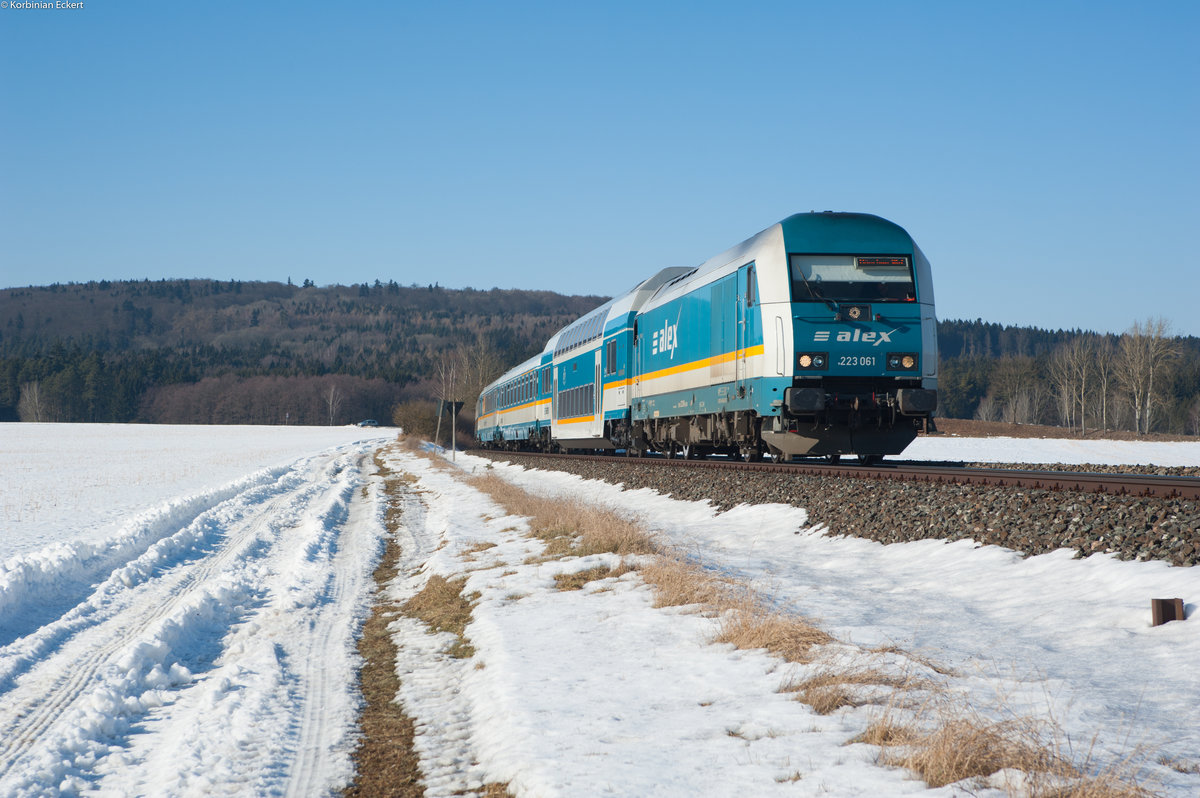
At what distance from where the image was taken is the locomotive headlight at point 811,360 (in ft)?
45.7

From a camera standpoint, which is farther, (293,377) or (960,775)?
(293,377)

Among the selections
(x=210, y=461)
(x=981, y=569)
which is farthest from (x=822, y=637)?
(x=210, y=461)

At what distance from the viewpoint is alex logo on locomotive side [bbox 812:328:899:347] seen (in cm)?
1399

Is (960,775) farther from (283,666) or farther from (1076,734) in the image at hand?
(283,666)

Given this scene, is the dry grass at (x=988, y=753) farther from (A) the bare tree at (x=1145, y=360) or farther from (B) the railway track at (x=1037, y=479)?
(A) the bare tree at (x=1145, y=360)

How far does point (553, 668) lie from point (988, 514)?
587 cm

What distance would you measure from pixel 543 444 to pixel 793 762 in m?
35.0

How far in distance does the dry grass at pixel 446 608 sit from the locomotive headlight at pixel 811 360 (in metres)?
6.76

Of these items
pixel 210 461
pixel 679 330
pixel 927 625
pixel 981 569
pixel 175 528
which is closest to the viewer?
pixel 927 625

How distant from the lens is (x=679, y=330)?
63.0 ft

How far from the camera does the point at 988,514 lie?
9578 mm

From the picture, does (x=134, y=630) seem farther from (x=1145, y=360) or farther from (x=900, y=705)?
Result: (x=1145, y=360)

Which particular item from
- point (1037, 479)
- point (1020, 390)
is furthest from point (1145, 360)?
point (1037, 479)

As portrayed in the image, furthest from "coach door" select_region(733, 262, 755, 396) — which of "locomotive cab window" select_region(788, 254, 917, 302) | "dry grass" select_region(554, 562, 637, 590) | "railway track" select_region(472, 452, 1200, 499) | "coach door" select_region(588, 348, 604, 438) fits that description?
"coach door" select_region(588, 348, 604, 438)
